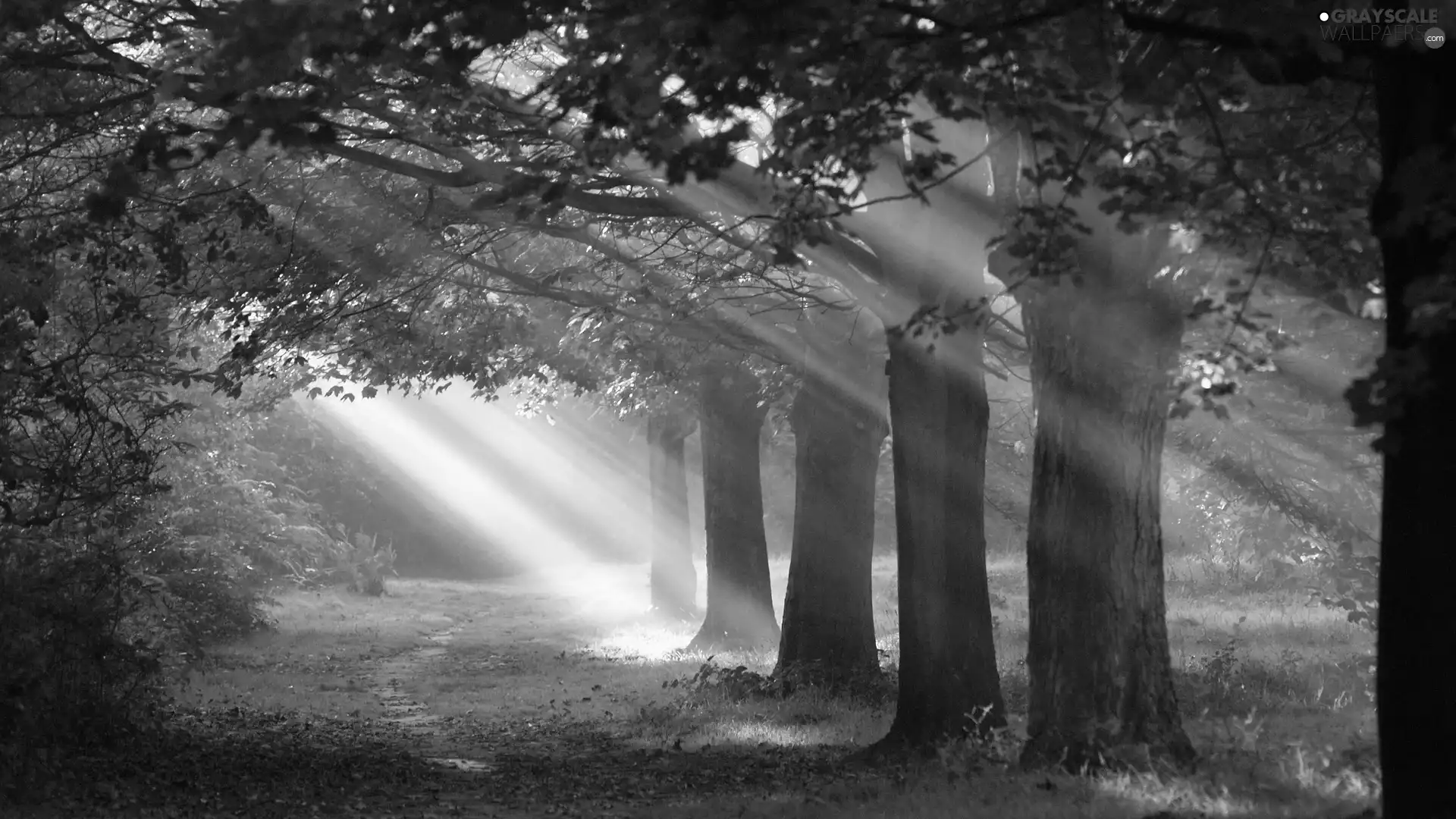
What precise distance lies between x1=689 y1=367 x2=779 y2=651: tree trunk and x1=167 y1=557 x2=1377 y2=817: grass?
1.08 metres

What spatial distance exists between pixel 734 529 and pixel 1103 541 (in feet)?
49.2

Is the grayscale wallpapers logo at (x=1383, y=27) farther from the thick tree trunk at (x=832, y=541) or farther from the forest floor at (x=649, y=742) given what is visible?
the thick tree trunk at (x=832, y=541)

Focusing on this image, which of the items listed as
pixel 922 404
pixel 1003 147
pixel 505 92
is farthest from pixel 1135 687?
pixel 505 92

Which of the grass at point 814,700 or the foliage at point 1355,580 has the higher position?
the foliage at point 1355,580

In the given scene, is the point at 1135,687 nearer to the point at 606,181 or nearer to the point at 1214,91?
the point at 1214,91

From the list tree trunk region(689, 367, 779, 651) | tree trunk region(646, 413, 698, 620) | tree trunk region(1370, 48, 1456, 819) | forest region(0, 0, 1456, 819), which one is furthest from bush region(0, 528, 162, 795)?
tree trunk region(646, 413, 698, 620)

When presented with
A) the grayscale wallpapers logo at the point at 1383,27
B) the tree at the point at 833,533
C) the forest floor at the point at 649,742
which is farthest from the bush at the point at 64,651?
the grayscale wallpapers logo at the point at 1383,27

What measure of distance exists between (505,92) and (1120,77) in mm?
3774

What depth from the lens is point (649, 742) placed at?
14961 millimetres

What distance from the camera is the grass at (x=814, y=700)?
8.84 metres

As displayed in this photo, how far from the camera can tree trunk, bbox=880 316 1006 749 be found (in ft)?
40.3

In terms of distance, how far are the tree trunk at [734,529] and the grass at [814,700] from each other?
1.08m

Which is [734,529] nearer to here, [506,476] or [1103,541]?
[1103,541]

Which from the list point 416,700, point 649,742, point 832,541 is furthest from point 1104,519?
point 416,700
